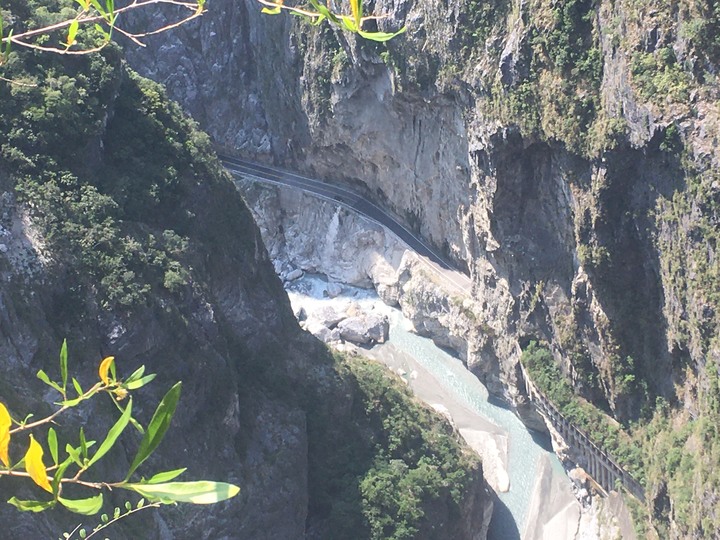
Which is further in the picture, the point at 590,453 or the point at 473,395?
the point at 473,395

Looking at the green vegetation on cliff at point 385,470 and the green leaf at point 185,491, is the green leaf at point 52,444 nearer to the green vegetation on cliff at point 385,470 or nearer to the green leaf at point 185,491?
the green leaf at point 185,491

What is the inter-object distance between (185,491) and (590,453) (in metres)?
27.9

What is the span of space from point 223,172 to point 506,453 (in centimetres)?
1824

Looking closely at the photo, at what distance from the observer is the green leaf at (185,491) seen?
3057 mm

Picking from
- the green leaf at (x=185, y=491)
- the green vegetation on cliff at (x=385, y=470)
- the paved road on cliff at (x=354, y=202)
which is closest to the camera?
the green leaf at (x=185, y=491)

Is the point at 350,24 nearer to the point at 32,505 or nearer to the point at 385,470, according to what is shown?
the point at 32,505

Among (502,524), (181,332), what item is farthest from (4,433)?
(502,524)

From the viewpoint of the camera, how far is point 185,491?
310 centimetres

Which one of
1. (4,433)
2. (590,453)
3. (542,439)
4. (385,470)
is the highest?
(4,433)

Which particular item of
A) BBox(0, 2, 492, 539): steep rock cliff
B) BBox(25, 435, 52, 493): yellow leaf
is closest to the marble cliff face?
BBox(0, 2, 492, 539): steep rock cliff

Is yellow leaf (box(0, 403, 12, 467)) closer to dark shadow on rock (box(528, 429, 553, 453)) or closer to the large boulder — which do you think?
dark shadow on rock (box(528, 429, 553, 453))

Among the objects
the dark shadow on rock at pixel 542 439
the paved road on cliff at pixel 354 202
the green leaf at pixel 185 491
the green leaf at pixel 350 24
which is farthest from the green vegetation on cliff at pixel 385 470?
the green leaf at pixel 350 24

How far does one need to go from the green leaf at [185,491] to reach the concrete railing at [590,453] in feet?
85.9

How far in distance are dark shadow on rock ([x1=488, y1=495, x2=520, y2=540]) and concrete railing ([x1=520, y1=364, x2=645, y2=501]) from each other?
406cm
